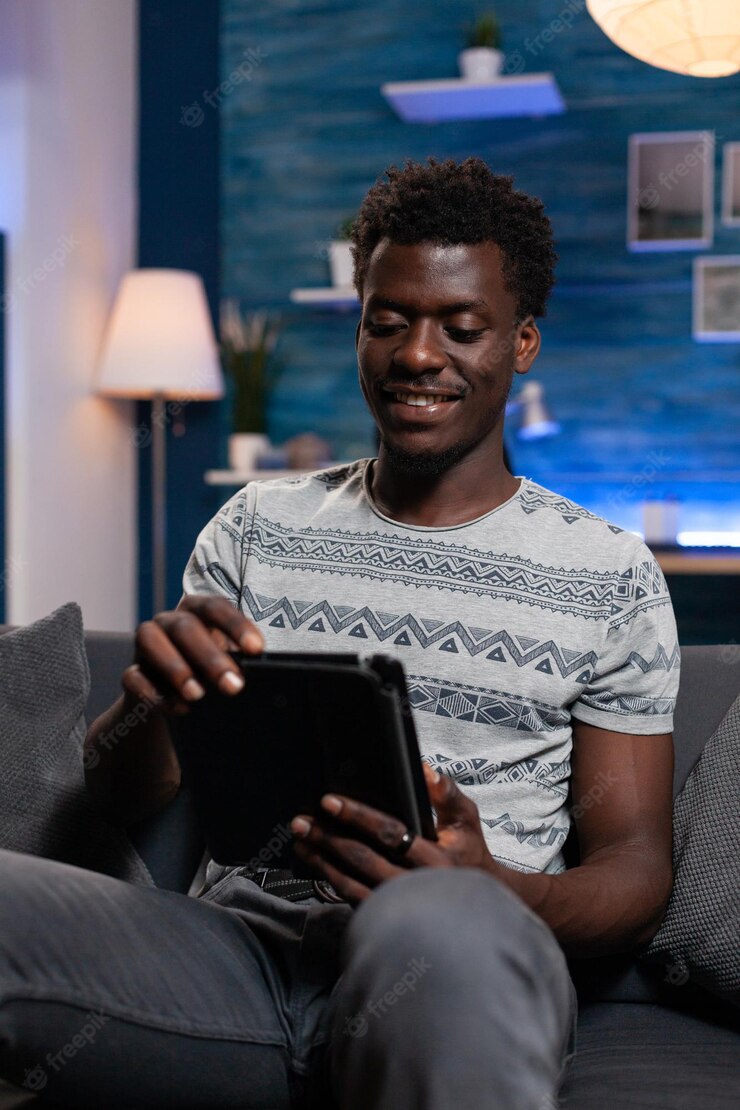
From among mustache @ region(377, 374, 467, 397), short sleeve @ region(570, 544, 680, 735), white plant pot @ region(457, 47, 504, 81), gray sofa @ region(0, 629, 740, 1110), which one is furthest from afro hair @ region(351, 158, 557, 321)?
white plant pot @ region(457, 47, 504, 81)

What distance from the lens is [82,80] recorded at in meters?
3.71

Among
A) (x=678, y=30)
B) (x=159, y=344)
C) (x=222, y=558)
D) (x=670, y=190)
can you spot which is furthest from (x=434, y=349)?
(x=670, y=190)

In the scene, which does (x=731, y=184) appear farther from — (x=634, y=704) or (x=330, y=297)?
(x=634, y=704)

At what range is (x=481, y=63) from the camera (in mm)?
3445

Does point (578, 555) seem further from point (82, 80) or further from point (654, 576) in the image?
point (82, 80)

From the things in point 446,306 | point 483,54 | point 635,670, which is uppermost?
point 483,54

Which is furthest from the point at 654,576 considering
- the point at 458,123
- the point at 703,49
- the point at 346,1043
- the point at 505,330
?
the point at 458,123

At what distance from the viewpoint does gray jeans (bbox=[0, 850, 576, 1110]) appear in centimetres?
81

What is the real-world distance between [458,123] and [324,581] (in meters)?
2.70

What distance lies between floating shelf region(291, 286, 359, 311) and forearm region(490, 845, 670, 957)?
2.63 m

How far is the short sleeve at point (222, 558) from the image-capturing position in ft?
4.67

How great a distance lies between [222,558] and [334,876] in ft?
1.67

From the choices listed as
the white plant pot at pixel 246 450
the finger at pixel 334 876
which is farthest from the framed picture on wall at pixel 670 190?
the finger at pixel 334 876

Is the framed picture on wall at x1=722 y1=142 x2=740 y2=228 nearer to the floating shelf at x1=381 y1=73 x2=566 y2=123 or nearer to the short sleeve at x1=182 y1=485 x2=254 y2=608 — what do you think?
the floating shelf at x1=381 y1=73 x2=566 y2=123
